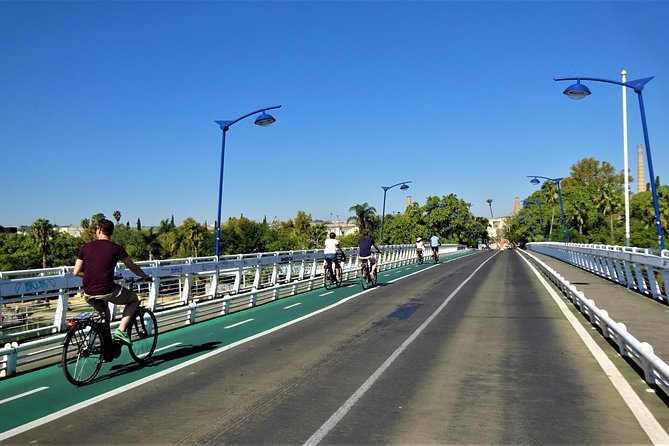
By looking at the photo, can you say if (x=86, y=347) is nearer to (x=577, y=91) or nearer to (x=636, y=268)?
(x=636, y=268)

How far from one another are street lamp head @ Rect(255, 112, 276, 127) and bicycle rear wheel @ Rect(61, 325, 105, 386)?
658 inches

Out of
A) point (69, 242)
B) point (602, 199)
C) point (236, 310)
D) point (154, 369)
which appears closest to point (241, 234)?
point (69, 242)

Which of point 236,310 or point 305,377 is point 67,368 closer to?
point 305,377

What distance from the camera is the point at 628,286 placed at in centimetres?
2027

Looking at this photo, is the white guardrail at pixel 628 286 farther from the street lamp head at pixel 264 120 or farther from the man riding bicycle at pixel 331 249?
the street lamp head at pixel 264 120

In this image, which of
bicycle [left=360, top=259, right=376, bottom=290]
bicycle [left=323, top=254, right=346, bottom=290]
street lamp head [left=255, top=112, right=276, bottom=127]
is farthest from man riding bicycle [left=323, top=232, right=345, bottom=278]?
street lamp head [left=255, top=112, right=276, bottom=127]

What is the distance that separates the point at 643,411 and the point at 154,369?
248 inches

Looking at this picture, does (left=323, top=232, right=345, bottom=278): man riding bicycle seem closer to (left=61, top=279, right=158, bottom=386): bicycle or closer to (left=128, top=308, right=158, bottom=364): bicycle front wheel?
(left=128, top=308, right=158, bottom=364): bicycle front wheel

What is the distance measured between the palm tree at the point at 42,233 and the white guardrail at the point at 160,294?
72.4 meters

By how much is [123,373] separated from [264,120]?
16.6m

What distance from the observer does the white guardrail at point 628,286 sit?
7266mm

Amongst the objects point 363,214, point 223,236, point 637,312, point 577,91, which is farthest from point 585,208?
point 637,312

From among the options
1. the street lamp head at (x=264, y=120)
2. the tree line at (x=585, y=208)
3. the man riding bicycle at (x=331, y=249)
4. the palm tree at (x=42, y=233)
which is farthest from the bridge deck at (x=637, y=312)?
the palm tree at (x=42, y=233)

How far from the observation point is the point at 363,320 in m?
13.7
